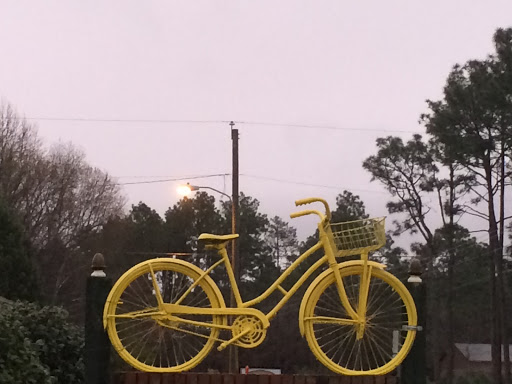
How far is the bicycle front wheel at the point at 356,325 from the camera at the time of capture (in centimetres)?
664

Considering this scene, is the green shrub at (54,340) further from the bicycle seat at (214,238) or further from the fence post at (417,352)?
the fence post at (417,352)

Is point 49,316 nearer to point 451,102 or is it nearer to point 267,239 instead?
point 451,102

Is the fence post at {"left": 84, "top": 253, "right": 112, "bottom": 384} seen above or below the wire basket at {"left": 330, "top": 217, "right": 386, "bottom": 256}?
below

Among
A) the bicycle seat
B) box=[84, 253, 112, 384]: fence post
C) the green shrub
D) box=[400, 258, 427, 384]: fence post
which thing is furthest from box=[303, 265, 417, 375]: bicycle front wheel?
the green shrub

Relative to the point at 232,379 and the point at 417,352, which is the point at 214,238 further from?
the point at 417,352

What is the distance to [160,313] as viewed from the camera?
21.6ft

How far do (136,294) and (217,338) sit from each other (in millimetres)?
752

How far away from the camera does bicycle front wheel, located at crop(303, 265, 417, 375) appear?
6645 millimetres

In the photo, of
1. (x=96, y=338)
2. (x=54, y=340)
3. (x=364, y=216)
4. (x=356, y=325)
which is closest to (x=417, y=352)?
(x=356, y=325)

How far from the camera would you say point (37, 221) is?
33844mm

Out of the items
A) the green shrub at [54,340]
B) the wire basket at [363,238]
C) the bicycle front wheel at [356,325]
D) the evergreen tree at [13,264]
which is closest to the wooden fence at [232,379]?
the bicycle front wheel at [356,325]

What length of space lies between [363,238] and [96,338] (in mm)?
2338

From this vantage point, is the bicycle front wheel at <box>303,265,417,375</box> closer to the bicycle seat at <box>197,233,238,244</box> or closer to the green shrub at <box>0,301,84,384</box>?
the bicycle seat at <box>197,233,238,244</box>

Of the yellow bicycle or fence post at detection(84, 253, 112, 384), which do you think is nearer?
the yellow bicycle
